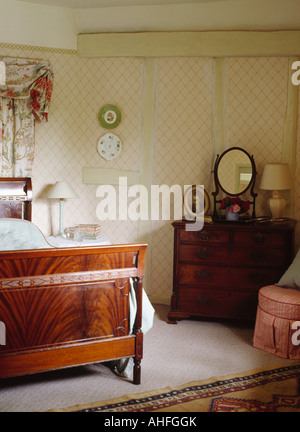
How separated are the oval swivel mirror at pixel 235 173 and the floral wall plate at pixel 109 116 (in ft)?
3.75

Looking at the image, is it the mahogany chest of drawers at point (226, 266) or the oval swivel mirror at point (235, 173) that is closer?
the mahogany chest of drawers at point (226, 266)

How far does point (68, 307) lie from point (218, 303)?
1.79 metres

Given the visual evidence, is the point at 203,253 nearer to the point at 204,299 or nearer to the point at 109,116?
the point at 204,299

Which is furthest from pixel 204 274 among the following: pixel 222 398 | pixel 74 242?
pixel 222 398

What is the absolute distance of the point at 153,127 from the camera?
181 inches

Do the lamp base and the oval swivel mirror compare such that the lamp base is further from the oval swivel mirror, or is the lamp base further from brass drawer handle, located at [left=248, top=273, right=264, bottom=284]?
brass drawer handle, located at [left=248, top=273, right=264, bottom=284]

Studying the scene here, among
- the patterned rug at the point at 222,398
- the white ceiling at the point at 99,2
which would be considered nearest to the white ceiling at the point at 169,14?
the white ceiling at the point at 99,2

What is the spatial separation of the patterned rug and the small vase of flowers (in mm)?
1562

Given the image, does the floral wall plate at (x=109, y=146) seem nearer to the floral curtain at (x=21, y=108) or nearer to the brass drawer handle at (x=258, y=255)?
the floral curtain at (x=21, y=108)

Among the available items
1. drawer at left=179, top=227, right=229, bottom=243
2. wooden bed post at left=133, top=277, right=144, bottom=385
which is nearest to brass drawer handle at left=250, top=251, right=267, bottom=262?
drawer at left=179, top=227, right=229, bottom=243

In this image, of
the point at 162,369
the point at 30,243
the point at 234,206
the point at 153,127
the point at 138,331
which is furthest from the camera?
the point at 153,127

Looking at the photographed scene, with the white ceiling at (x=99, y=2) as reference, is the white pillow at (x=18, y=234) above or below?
below

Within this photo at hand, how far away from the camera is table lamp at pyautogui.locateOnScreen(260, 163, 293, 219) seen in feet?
13.4

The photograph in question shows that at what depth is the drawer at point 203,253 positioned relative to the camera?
4.00 metres
